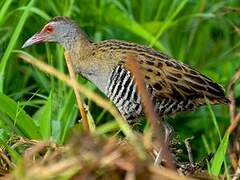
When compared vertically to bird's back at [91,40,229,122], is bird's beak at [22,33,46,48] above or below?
above

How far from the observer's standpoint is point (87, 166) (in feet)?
6.31

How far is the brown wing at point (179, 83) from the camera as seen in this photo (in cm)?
446

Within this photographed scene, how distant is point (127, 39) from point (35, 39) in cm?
98

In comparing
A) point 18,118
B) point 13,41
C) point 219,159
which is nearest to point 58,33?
point 13,41

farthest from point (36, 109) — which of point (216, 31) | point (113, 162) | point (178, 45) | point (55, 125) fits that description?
point (113, 162)

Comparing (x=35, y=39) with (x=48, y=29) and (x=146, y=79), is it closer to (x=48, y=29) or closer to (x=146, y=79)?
(x=48, y=29)

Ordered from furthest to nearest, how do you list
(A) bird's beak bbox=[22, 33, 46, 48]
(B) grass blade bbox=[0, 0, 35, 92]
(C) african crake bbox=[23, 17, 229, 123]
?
1. (A) bird's beak bbox=[22, 33, 46, 48]
2. (C) african crake bbox=[23, 17, 229, 123]
3. (B) grass blade bbox=[0, 0, 35, 92]

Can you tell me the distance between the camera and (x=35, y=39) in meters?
4.82

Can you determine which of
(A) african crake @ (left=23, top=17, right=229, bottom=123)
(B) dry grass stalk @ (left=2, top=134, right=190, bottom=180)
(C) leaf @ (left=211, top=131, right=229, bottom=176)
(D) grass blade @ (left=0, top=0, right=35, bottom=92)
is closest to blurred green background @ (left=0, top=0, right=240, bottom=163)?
(D) grass blade @ (left=0, top=0, right=35, bottom=92)

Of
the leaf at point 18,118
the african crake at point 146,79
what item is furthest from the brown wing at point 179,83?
the leaf at point 18,118

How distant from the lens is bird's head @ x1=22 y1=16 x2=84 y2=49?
4.84 metres

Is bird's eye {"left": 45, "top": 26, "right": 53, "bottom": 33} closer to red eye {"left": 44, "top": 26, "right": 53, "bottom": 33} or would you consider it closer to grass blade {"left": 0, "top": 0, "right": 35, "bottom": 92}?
red eye {"left": 44, "top": 26, "right": 53, "bottom": 33}

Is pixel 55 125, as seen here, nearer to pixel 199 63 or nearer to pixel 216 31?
pixel 199 63

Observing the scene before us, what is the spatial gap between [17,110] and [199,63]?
2328mm
